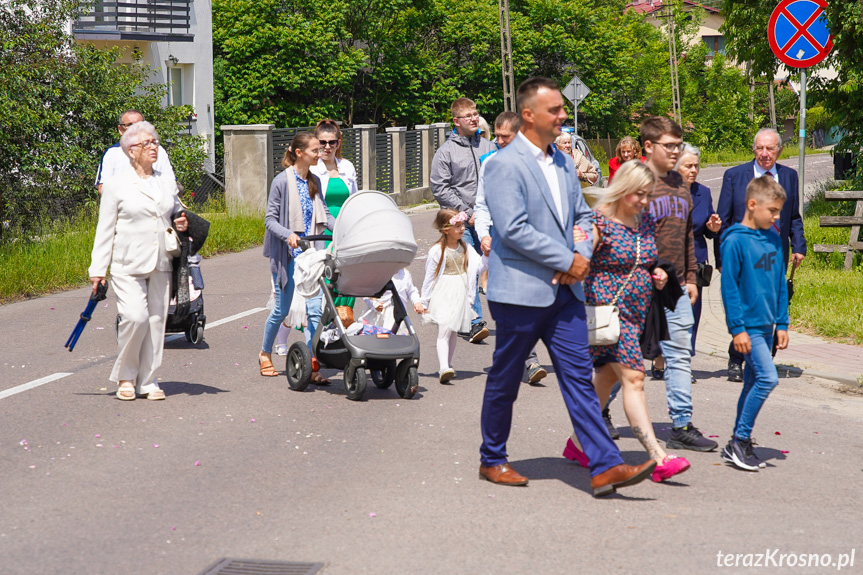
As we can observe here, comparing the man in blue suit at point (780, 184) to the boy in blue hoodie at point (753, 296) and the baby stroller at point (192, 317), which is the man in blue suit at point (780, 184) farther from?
the baby stroller at point (192, 317)

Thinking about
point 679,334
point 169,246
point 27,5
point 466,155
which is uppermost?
point 27,5

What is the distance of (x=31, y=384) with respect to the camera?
8.48 m

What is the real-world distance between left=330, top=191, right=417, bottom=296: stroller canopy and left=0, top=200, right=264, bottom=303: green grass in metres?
6.68

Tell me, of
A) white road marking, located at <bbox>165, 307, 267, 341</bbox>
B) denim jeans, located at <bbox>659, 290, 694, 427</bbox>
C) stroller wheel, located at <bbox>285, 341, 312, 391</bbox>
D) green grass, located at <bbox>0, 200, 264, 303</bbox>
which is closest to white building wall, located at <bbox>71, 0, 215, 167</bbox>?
green grass, located at <bbox>0, 200, 264, 303</bbox>

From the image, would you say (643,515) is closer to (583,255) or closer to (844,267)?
(583,255)

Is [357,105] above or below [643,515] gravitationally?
above

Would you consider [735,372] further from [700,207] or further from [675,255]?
[675,255]

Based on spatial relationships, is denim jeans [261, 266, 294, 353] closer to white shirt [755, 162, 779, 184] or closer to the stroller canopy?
the stroller canopy

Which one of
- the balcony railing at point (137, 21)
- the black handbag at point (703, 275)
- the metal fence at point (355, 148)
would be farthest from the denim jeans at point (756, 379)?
the balcony railing at point (137, 21)

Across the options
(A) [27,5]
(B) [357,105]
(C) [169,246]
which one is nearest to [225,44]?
(B) [357,105]

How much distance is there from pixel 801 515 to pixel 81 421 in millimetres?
4604

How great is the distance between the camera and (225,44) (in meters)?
38.0

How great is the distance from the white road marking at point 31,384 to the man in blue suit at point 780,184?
5.36m

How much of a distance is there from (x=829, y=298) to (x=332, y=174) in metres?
5.78
